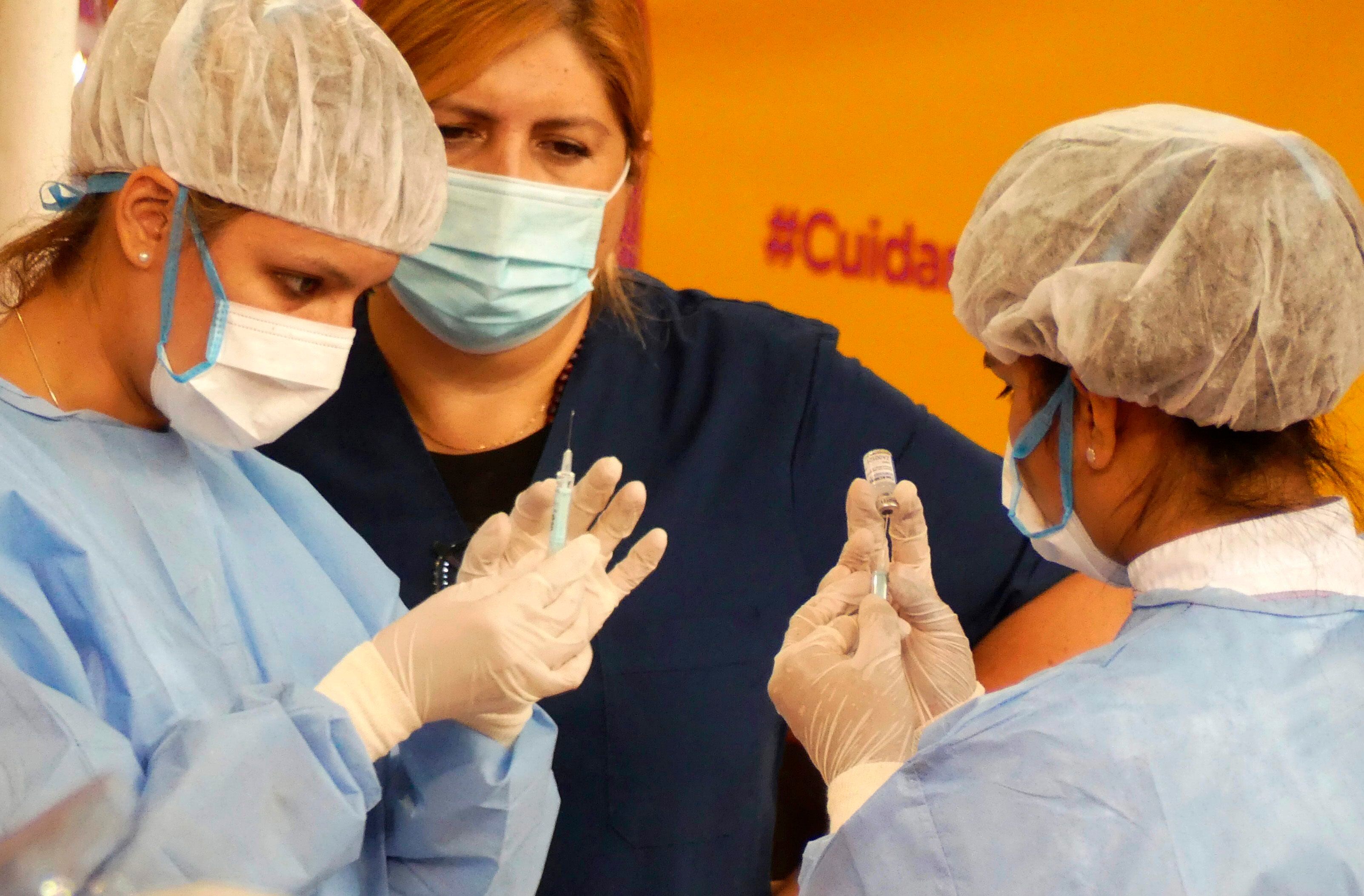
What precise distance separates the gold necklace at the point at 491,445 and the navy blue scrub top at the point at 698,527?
39mm

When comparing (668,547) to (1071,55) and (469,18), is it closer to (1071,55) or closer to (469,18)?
(469,18)

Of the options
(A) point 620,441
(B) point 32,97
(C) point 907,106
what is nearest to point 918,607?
(A) point 620,441

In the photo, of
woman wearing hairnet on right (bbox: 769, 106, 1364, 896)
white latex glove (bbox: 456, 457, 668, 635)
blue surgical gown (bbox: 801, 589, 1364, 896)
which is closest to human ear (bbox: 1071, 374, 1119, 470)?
woman wearing hairnet on right (bbox: 769, 106, 1364, 896)

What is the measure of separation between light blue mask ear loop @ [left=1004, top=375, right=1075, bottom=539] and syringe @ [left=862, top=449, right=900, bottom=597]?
0.76ft

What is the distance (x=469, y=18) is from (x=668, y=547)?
0.65 metres

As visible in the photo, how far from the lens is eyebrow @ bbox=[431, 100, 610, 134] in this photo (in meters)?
1.38

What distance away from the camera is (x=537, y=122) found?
1.41m

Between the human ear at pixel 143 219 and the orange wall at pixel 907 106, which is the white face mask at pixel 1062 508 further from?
the orange wall at pixel 907 106

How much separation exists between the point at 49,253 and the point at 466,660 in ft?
1.75

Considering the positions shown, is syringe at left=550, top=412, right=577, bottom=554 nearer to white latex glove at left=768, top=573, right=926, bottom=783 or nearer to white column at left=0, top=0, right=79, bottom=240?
white latex glove at left=768, top=573, right=926, bottom=783

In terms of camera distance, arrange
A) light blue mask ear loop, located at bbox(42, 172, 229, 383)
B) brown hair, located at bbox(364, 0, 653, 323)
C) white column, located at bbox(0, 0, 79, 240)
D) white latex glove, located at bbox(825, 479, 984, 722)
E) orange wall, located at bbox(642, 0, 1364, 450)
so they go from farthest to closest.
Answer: orange wall, located at bbox(642, 0, 1364, 450) → white column, located at bbox(0, 0, 79, 240) → brown hair, located at bbox(364, 0, 653, 323) → white latex glove, located at bbox(825, 479, 984, 722) → light blue mask ear loop, located at bbox(42, 172, 229, 383)

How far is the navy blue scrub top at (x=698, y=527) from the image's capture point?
141cm

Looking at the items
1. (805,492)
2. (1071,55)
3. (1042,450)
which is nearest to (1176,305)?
(1042,450)

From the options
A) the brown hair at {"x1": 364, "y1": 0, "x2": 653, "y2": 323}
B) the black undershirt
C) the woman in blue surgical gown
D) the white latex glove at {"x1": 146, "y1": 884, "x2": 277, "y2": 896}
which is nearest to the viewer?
the white latex glove at {"x1": 146, "y1": 884, "x2": 277, "y2": 896}
